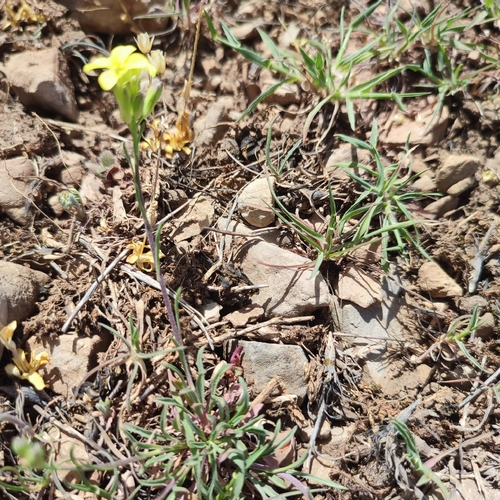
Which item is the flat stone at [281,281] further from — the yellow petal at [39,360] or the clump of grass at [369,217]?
the yellow petal at [39,360]

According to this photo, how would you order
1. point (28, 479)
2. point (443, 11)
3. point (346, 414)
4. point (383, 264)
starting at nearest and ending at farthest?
point (28, 479)
point (346, 414)
point (383, 264)
point (443, 11)

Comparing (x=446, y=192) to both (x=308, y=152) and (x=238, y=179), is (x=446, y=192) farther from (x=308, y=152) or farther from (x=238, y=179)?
(x=238, y=179)

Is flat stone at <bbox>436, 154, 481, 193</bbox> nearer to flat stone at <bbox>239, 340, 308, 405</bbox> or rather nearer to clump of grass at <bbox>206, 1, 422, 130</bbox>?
clump of grass at <bbox>206, 1, 422, 130</bbox>

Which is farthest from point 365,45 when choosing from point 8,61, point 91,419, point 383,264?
point 91,419

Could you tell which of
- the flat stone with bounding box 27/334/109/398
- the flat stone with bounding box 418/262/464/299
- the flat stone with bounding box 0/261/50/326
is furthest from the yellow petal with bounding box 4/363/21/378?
the flat stone with bounding box 418/262/464/299

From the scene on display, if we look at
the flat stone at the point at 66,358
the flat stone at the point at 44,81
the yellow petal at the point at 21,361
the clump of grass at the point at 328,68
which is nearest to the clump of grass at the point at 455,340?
the clump of grass at the point at 328,68
